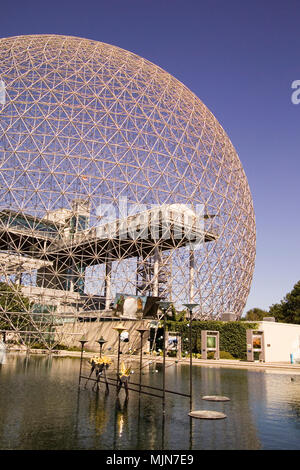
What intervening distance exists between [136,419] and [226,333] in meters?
24.7

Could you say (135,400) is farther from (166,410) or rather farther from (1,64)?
(1,64)

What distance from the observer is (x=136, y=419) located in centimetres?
935

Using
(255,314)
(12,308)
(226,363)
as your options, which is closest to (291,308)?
(255,314)

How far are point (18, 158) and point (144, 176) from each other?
32.8 feet

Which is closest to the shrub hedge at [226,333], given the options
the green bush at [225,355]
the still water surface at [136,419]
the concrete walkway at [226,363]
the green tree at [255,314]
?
the green bush at [225,355]

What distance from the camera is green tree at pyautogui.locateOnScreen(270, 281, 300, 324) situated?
49.7m

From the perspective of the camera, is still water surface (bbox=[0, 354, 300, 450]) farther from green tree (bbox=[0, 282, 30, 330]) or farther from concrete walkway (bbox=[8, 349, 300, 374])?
green tree (bbox=[0, 282, 30, 330])

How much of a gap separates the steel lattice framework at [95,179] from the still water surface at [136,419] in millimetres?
18370

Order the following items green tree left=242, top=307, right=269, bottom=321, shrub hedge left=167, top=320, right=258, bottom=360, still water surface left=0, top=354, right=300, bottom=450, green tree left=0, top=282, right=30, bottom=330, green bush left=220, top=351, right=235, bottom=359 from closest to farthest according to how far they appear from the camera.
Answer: still water surface left=0, top=354, right=300, bottom=450 < green tree left=0, top=282, right=30, bottom=330 < green bush left=220, top=351, right=235, bottom=359 < shrub hedge left=167, top=320, right=258, bottom=360 < green tree left=242, top=307, right=269, bottom=321

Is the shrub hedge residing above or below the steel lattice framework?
below

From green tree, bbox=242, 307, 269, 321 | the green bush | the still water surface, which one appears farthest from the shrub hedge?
green tree, bbox=242, 307, 269, 321

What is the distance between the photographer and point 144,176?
3341cm

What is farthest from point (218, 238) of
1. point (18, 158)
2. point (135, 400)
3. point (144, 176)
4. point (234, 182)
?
point (135, 400)

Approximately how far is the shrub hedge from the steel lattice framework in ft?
10.1
